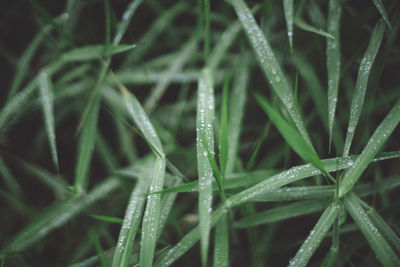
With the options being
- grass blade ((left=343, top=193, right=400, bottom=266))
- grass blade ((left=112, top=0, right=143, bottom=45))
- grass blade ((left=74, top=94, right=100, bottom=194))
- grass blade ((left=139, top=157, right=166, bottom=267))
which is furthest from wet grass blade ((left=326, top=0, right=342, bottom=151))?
grass blade ((left=74, top=94, right=100, bottom=194))

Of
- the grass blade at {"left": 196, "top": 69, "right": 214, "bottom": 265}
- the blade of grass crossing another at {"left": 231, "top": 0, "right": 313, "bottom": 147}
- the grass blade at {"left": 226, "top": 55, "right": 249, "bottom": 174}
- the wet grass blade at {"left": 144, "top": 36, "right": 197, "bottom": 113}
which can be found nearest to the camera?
the grass blade at {"left": 196, "top": 69, "right": 214, "bottom": 265}

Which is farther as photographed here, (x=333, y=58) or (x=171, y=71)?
(x=171, y=71)

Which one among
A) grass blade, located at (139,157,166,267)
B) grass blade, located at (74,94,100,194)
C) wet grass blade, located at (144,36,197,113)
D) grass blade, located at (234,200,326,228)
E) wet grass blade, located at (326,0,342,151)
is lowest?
grass blade, located at (234,200,326,228)

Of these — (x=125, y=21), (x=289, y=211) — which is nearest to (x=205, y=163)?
(x=289, y=211)

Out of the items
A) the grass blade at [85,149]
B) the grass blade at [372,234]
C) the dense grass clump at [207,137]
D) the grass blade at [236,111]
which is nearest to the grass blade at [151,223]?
the dense grass clump at [207,137]

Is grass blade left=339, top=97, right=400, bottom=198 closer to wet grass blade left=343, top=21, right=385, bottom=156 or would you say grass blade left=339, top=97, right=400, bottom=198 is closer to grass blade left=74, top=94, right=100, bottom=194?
wet grass blade left=343, top=21, right=385, bottom=156

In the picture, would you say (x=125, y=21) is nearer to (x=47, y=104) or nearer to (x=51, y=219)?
(x=47, y=104)

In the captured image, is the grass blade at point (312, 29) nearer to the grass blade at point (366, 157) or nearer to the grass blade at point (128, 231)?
the grass blade at point (366, 157)

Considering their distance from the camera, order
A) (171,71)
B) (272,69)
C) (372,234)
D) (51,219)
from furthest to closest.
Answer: (171,71) → (51,219) → (272,69) → (372,234)
